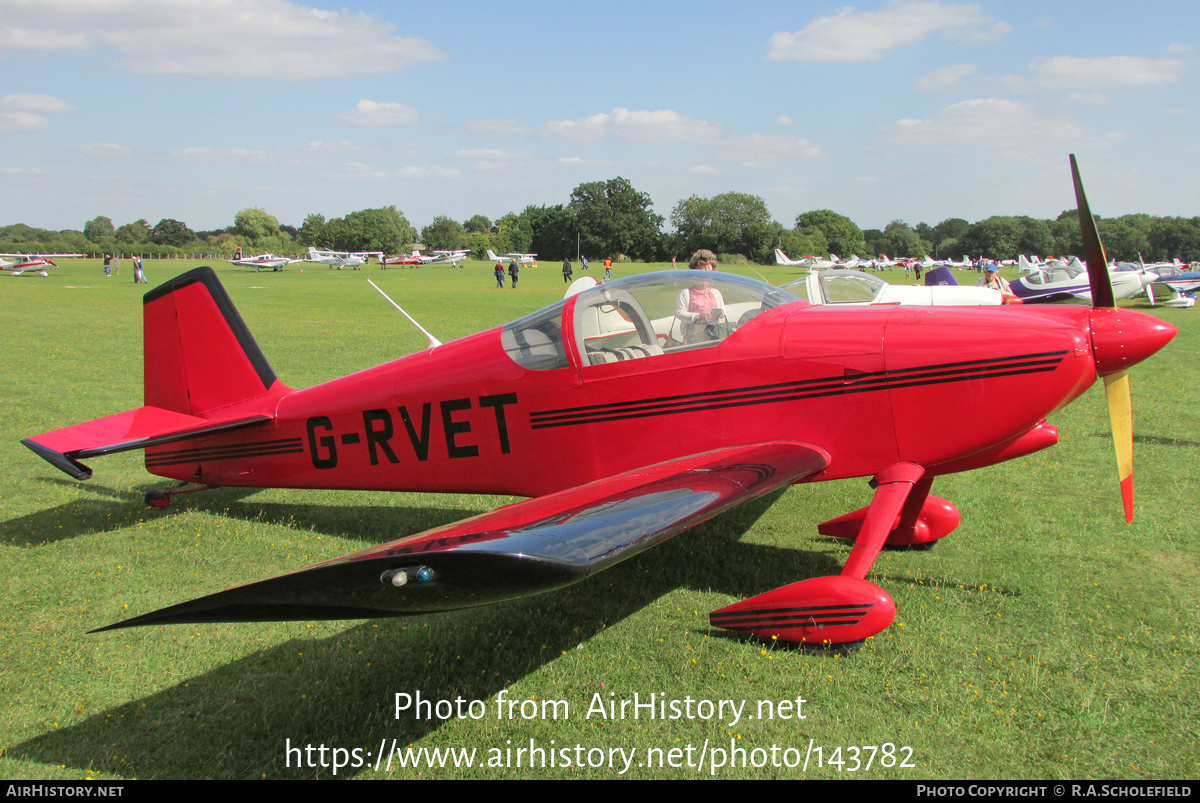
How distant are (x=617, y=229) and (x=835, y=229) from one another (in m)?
47.7

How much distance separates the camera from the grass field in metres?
3.13

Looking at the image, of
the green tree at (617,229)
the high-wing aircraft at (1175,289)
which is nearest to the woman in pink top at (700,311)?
the high-wing aircraft at (1175,289)

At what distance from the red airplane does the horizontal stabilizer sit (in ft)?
0.07

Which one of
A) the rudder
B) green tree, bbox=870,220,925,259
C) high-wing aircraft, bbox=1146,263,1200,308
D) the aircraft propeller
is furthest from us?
green tree, bbox=870,220,925,259

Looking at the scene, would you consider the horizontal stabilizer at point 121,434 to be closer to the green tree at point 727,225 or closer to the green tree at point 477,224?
the green tree at point 727,225

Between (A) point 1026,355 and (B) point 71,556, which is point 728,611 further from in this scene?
(B) point 71,556

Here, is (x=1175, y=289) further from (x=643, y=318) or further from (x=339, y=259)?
(x=339, y=259)

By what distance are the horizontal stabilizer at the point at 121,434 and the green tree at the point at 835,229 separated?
13706cm

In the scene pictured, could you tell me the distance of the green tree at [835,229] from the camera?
135750 millimetres

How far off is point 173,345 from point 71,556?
1742 millimetres

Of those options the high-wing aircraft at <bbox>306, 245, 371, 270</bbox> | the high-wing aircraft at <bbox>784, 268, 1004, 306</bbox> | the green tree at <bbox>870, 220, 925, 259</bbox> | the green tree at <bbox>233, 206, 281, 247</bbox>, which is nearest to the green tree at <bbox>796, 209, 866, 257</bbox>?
the green tree at <bbox>870, 220, 925, 259</bbox>

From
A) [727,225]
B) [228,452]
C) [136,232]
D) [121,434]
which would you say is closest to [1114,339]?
[228,452]

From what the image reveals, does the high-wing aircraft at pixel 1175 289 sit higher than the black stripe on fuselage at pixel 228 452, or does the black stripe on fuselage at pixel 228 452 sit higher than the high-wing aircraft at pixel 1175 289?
the high-wing aircraft at pixel 1175 289

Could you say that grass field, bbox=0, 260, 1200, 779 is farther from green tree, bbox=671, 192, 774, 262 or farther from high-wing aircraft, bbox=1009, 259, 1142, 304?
green tree, bbox=671, 192, 774, 262
